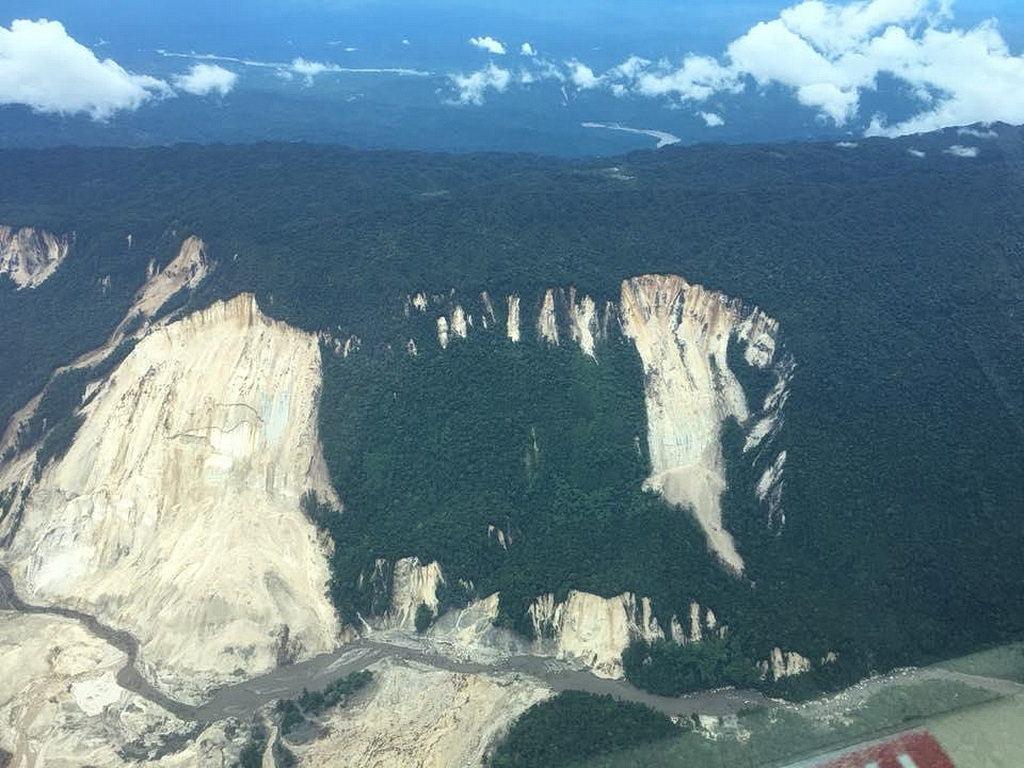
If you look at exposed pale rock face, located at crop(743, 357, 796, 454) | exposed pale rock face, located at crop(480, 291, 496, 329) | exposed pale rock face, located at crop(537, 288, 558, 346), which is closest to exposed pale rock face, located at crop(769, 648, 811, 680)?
exposed pale rock face, located at crop(743, 357, 796, 454)

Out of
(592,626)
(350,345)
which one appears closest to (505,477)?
(592,626)

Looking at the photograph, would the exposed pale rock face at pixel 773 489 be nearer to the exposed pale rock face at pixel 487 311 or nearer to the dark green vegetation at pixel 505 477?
the dark green vegetation at pixel 505 477

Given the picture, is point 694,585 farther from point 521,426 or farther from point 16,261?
point 16,261

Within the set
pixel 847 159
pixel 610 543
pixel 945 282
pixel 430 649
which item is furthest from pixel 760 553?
pixel 847 159

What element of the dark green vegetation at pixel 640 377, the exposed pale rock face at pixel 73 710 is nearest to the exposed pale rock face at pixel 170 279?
the dark green vegetation at pixel 640 377

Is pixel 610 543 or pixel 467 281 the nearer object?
pixel 610 543

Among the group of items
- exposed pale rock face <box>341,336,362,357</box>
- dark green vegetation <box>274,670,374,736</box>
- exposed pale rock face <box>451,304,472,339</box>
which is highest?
exposed pale rock face <box>451,304,472,339</box>

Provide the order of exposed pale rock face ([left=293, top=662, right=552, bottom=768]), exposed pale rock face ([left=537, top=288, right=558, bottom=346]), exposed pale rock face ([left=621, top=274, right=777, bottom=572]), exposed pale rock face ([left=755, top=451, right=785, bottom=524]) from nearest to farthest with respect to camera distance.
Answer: exposed pale rock face ([left=293, top=662, right=552, bottom=768]), exposed pale rock face ([left=755, top=451, right=785, bottom=524]), exposed pale rock face ([left=621, top=274, right=777, bottom=572]), exposed pale rock face ([left=537, top=288, right=558, bottom=346])

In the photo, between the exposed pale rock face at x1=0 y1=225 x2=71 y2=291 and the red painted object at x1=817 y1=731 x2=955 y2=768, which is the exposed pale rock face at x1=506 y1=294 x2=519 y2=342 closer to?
the red painted object at x1=817 y1=731 x2=955 y2=768
